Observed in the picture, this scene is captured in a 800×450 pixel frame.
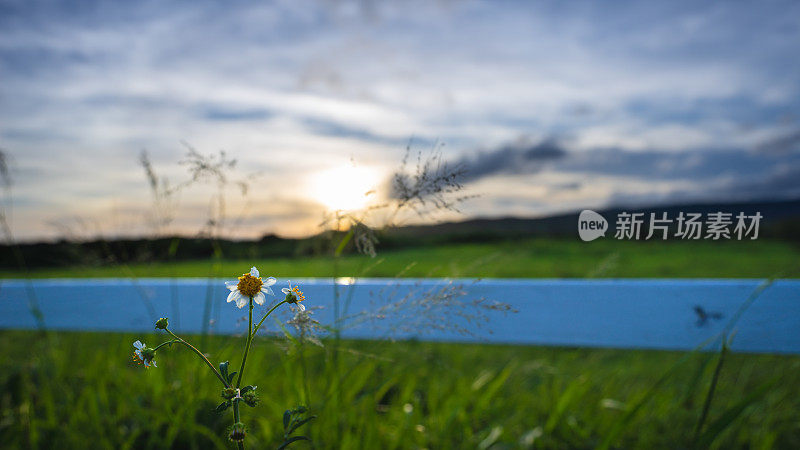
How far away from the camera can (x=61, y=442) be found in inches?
84.7

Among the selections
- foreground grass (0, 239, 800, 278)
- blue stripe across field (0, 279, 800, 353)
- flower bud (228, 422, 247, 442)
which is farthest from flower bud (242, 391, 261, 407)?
foreground grass (0, 239, 800, 278)

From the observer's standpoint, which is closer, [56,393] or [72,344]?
[56,393]

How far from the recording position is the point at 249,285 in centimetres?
67

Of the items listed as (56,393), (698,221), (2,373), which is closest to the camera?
(698,221)

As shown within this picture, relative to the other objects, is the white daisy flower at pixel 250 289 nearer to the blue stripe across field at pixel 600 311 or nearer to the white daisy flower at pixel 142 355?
the white daisy flower at pixel 142 355

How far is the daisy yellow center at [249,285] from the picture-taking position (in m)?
0.66

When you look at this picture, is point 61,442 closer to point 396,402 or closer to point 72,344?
point 396,402

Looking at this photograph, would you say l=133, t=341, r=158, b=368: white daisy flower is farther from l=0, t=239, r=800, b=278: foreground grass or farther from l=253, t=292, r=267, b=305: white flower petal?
l=0, t=239, r=800, b=278: foreground grass

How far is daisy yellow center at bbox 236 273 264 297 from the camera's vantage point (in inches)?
26.1

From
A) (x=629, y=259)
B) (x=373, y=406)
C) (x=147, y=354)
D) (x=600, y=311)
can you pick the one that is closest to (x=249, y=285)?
(x=147, y=354)

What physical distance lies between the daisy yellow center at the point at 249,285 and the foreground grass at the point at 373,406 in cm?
91

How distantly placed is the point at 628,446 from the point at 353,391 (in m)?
1.32

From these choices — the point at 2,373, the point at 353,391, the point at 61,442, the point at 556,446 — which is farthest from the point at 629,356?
the point at 2,373

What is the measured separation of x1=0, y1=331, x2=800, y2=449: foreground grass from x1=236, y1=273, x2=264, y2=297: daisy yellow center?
914mm
